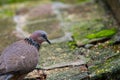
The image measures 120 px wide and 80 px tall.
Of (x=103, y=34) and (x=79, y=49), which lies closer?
(x=79, y=49)

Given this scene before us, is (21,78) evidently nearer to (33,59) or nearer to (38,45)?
(33,59)

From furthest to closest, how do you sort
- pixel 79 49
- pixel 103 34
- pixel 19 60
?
pixel 103 34, pixel 79 49, pixel 19 60

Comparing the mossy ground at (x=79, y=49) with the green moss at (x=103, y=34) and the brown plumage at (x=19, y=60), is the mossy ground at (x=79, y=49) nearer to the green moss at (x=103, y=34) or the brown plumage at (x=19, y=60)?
the green moss at (x=103, y=34)

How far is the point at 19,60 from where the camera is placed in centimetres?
455

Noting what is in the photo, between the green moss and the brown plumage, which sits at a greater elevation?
the brown plumage

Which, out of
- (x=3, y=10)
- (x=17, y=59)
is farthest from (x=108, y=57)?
(x=3, y=10)

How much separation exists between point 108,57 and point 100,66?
26cm

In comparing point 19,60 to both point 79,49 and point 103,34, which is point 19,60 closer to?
point 79,49

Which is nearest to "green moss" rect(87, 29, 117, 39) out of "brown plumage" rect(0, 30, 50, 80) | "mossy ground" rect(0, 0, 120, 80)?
"mossy ground" rect(0, 0, 120, 80)

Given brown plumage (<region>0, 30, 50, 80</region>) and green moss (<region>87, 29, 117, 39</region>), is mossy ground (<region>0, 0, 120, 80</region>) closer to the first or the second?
green moss (<region>87, 29, 117, 39</region>)

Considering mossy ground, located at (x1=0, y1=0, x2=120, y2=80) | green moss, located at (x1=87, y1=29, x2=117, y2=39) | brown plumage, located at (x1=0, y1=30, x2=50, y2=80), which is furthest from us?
green moss, located at (x1=87, y1=29, x2=117, y2=39)

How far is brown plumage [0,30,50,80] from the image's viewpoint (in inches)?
173

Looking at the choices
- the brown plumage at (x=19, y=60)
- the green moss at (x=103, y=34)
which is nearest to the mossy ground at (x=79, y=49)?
the green moss at (x=103, y=34)

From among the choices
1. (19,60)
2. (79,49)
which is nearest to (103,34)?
(79,49)
